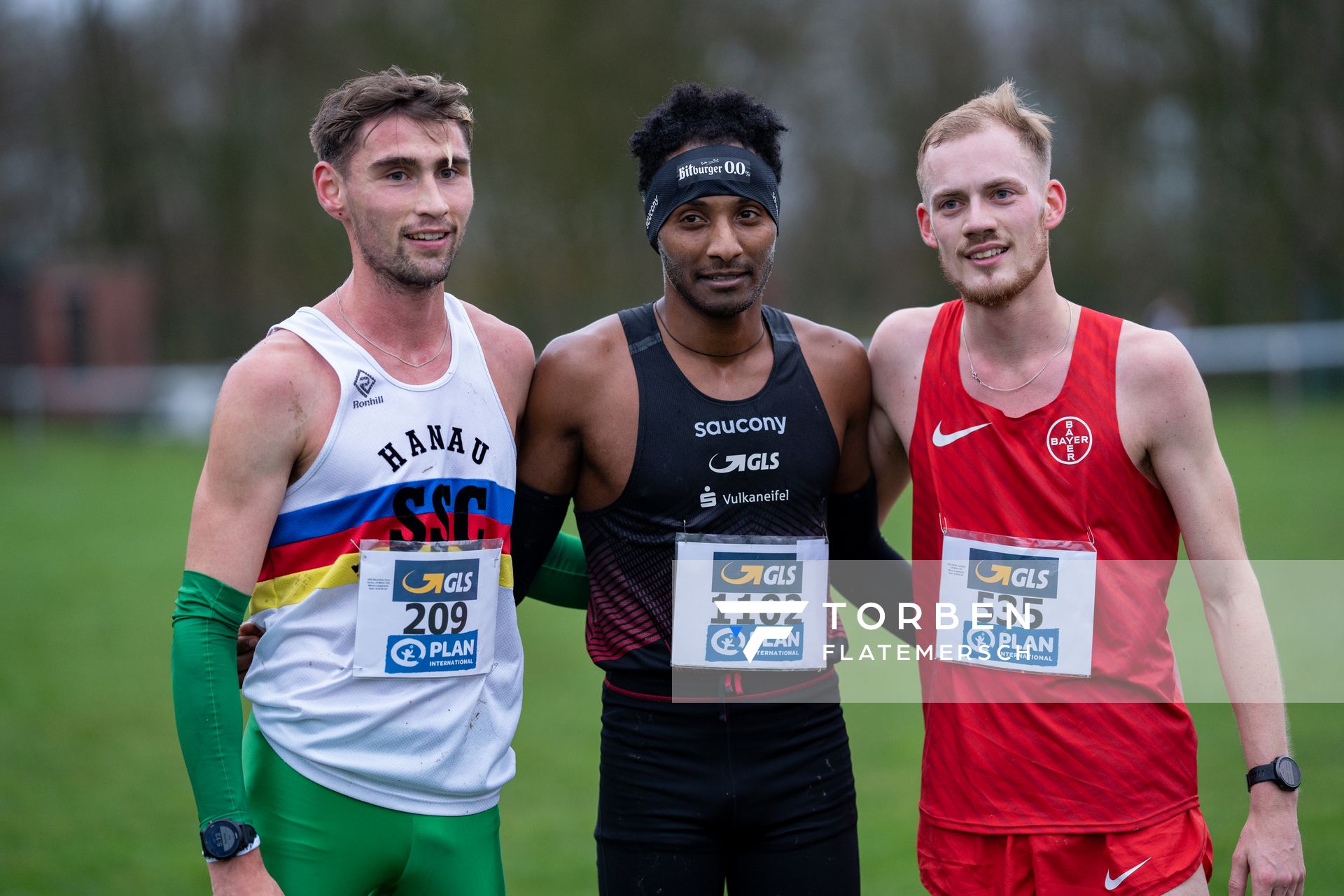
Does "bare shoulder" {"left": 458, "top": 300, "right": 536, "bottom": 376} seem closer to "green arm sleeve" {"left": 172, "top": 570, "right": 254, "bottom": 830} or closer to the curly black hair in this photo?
the curly black hair

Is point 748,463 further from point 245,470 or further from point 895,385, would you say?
point 245,470

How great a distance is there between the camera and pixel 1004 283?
3328mm

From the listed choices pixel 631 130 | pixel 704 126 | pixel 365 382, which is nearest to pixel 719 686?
pixel 365 382

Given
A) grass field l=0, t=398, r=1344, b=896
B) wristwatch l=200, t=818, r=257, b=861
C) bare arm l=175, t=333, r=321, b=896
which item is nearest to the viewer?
wristwatch l=200, t=818, r=257, b=861

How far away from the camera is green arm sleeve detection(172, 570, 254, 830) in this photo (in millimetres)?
2941

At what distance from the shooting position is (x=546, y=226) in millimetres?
28891

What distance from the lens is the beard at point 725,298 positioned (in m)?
3.46

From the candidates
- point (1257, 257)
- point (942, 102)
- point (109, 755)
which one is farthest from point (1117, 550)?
point (942, 102)

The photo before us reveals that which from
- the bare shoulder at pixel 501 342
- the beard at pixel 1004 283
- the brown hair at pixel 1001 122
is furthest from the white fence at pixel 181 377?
the beard at pixel 1004 283

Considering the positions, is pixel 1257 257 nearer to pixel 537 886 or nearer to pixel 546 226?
pixel 546 226

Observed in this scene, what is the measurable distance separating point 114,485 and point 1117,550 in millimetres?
19335

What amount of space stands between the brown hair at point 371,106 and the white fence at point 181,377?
20.2m

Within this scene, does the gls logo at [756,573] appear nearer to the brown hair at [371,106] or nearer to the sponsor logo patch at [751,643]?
the sponsor logo patch at [751,643]

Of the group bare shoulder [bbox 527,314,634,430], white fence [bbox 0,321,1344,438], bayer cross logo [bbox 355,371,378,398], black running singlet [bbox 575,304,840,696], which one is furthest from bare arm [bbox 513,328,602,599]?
white fence [bbox 0,321,1344,438]
